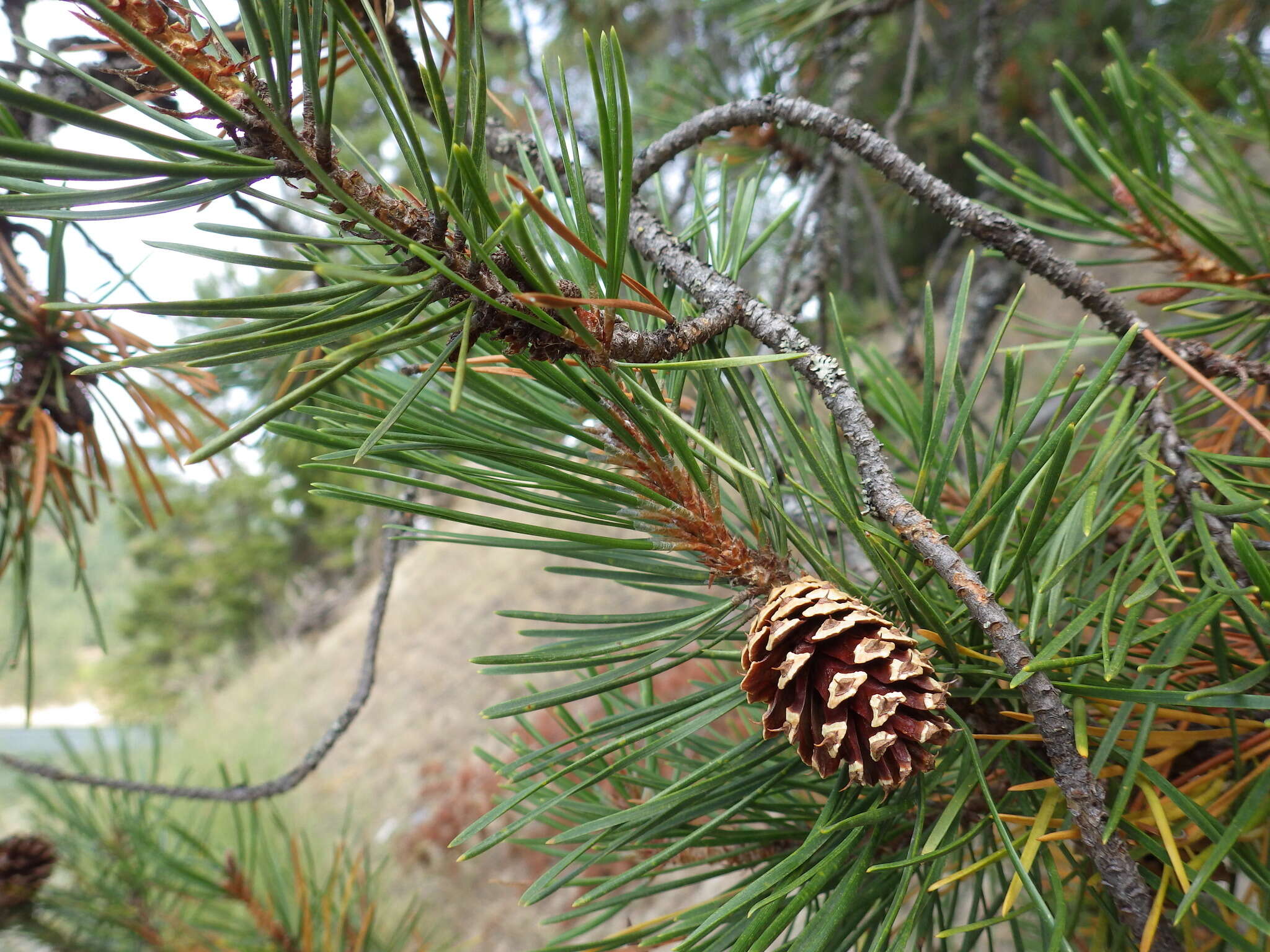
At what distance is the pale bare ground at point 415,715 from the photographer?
234 cm

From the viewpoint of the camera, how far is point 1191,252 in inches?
17.6

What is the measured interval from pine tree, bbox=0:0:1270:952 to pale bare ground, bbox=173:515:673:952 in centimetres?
157

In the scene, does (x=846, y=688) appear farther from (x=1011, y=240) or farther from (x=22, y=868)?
(x=22, y=868)

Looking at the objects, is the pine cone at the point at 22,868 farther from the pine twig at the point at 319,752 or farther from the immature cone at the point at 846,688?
the immature cone at the point at 846,688

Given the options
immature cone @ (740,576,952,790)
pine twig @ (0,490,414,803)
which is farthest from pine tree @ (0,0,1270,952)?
pine twig @ (0,490,414,803)

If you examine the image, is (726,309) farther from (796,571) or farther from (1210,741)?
(1210,741)

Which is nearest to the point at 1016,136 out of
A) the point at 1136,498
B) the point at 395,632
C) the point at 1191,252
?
the point at 1191,252

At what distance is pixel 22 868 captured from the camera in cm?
68

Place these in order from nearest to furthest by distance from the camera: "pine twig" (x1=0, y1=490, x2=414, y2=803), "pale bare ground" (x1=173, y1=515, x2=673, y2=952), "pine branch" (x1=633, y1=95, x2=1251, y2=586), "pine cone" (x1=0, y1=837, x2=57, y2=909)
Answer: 1. "pine branch" (x1=633, y1=95, x2=1251, y2=586)
2. "pine twig" (x1=0, y1=490, x2=414, y2=803)
3. "pine cone" (x1=0, y1=837, x2=57, y2=909)
4. "pale bare ground" (x1=173, y1=515, x2=673, y2=952)

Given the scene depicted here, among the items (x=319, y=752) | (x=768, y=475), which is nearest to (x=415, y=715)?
(x=319, y=752)

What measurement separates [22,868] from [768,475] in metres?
0.80

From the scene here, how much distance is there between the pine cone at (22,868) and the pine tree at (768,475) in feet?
1.52

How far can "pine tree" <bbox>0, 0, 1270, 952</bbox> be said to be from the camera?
0.20 m

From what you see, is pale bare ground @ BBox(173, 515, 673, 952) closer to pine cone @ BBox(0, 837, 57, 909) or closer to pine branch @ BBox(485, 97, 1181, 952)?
pine cone @ BBox(0, 837, 57, 909)
